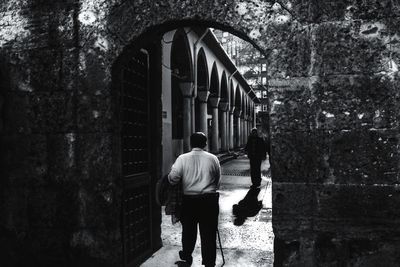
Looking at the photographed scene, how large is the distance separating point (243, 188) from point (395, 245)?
305 inches

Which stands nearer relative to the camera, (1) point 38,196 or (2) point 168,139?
(1) point 38,196

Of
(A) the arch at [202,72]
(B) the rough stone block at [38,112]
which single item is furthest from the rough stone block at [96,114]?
(A) the arch at [202,72]

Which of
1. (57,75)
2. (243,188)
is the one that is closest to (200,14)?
(57,75)

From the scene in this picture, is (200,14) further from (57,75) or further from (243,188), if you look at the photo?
(243,188)

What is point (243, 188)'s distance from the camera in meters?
11.3

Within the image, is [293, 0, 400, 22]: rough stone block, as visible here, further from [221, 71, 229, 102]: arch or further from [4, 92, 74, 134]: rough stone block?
[221, 71, 229, 102]: arch

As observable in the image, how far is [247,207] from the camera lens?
8531mm

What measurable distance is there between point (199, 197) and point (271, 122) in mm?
1147

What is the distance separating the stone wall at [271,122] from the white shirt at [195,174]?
662 mm

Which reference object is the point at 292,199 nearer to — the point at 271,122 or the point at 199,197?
the point at 271,122

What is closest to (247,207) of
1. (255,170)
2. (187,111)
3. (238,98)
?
(255,170)

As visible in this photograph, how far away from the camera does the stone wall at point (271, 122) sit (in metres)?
3.65

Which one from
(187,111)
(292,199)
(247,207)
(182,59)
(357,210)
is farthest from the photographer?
(187,111)

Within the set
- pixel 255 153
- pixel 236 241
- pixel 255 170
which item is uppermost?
pixel 255 153
